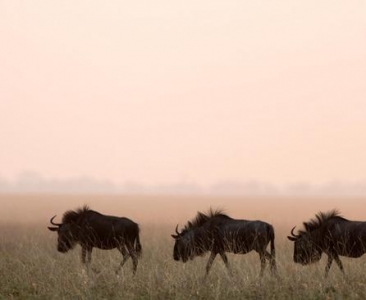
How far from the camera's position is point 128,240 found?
13.9 meters

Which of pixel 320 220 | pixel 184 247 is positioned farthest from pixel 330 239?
pixel 184 247

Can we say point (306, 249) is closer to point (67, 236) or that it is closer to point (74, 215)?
point (74, 215)

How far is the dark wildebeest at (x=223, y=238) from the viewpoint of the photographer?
41.9 ft

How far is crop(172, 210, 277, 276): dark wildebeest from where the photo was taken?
12766mm

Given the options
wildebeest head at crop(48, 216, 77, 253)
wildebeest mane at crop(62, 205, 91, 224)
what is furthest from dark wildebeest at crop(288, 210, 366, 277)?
wildebeest head at crop(48, 216, 77, 253)

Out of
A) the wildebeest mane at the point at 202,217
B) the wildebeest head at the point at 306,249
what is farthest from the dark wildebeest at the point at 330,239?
the wildebeest mane at the point at 202,217

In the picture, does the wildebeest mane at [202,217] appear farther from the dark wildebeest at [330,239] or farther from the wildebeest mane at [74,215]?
the wildebeest mane at [74,215]

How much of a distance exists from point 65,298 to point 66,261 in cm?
480

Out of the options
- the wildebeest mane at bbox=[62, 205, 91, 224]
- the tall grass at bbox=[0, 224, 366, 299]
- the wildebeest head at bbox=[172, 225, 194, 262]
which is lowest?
the tall grass at bbox=[0, 224, 366, 299]

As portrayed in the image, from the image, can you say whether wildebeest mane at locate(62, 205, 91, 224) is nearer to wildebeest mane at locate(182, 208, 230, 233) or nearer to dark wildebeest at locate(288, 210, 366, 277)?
wildebeest mane at locate(182, 208, 230, 233)

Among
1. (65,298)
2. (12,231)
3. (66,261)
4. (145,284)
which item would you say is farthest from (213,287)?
(12,231)

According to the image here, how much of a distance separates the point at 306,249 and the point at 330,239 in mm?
578

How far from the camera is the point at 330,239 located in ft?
41.7

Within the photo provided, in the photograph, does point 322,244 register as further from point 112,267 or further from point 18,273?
point 18,273
